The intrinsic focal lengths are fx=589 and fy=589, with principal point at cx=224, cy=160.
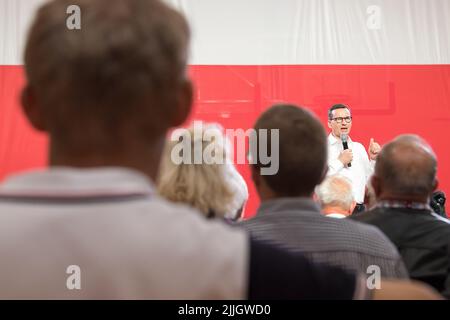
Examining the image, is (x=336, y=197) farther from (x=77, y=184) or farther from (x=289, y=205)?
(x=77, y=184)

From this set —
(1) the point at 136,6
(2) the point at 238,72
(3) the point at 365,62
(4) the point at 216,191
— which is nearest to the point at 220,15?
(2) the point at 238,72

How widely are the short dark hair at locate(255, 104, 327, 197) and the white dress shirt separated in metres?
3.57

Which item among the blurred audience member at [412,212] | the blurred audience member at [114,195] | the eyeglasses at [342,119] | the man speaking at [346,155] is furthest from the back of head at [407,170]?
the eyeglasses at [342,119]

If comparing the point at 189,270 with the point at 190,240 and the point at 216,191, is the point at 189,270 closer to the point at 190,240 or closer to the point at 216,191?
the point at 190,240

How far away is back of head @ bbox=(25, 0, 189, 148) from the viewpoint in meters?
0.47

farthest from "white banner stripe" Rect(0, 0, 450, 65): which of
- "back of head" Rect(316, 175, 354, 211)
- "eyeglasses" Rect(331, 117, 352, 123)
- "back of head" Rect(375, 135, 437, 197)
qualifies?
"back of head" Rect(375, 135, 437, 197)

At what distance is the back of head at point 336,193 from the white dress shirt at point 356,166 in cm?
262

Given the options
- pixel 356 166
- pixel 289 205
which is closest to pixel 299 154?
pixel 289 205

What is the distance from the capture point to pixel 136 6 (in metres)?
0.49

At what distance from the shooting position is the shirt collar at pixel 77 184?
1.53ft

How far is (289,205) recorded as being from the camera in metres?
1.11

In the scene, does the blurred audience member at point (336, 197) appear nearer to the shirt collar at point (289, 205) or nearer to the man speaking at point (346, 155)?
the shirt collar at point (289, 205)

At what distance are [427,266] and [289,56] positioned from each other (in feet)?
14.9

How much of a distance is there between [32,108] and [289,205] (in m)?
0.68
